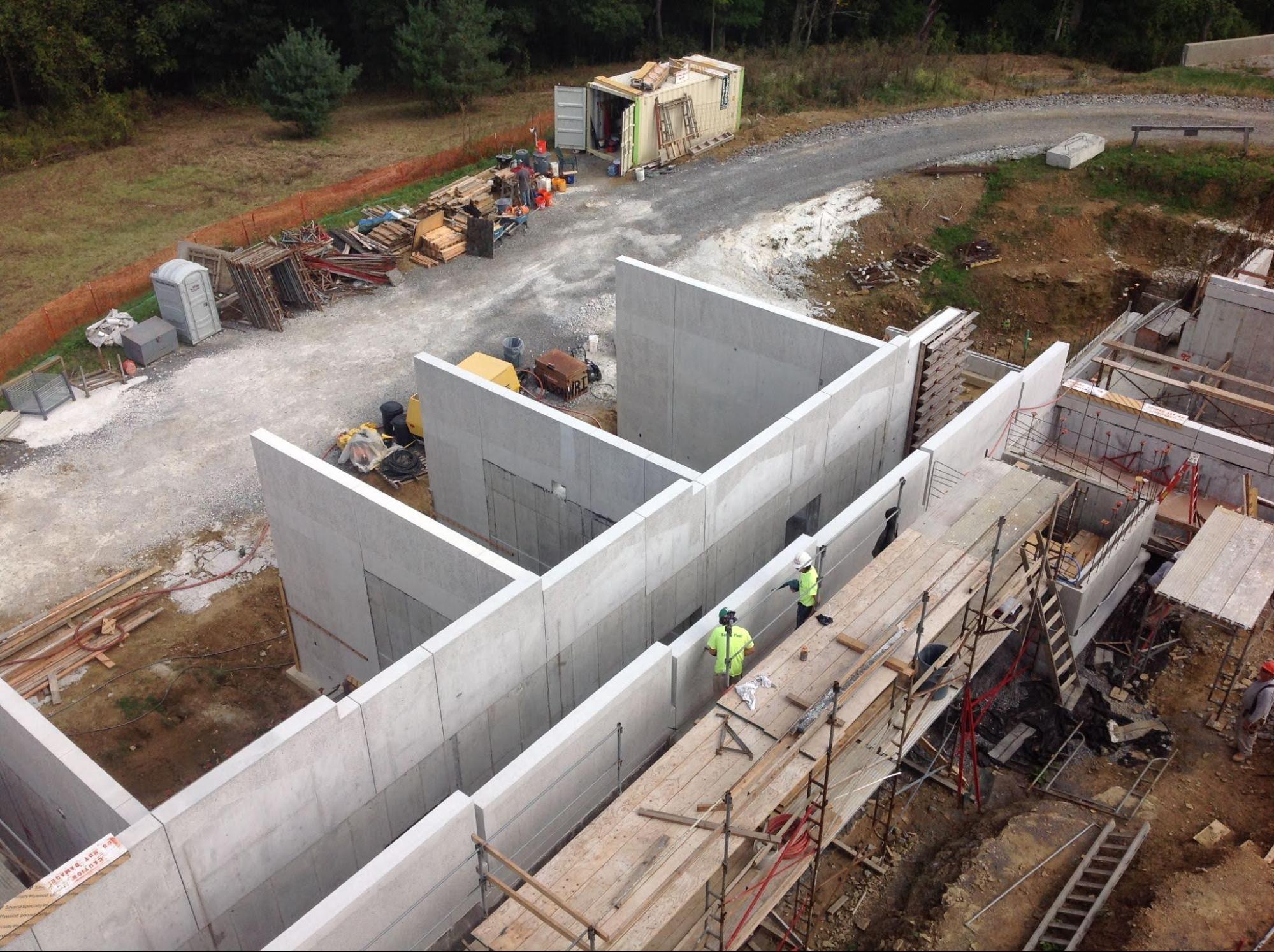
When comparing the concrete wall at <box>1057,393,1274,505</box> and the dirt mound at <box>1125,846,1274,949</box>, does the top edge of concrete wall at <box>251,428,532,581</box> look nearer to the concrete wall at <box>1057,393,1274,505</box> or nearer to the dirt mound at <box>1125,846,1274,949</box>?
the dirt mound at <box>1125,846,1274,949</box>

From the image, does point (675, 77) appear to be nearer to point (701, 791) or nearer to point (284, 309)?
point (284, 309)

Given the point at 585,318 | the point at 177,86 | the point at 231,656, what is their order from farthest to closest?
the point at 177,86 → the point at 585,318 → the point at 231,656

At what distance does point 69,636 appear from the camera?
18703 millimetres

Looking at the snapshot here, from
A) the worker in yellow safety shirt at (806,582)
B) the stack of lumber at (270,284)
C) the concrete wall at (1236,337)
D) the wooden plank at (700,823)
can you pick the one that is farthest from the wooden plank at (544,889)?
the stack of lumber at (270,284)

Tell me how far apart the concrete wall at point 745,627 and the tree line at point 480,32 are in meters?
31.0

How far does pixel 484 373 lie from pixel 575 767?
37.7ft

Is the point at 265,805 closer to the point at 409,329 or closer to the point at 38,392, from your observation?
the point at 38,392

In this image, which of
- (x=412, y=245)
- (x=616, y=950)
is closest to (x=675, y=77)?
(x=412, y=245)

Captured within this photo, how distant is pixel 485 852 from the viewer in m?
11.5

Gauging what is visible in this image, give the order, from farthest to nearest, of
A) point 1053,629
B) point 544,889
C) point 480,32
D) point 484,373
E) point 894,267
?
point 480,32
point 894,267
point 484,373
point 1053,629
point 544,889

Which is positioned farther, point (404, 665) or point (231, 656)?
point (231, 656)

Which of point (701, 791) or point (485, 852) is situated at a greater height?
point (701, 791)

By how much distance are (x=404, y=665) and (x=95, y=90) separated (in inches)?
1519

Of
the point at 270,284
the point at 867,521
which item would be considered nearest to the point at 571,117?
the point at 270,284
